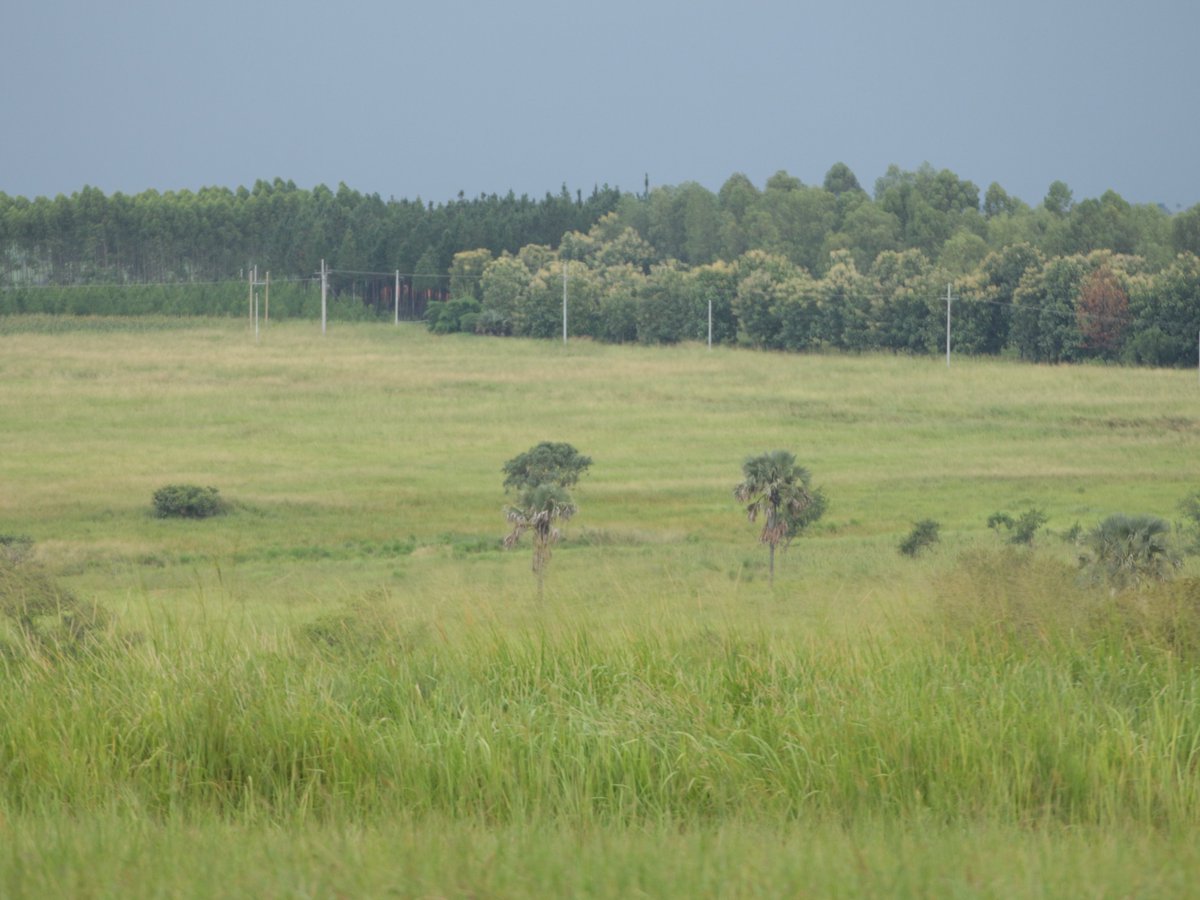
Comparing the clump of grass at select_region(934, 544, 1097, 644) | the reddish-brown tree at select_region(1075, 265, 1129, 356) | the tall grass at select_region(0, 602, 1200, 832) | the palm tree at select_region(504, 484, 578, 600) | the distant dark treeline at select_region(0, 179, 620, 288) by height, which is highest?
the distant dark treeline at select_region(0, 179, 620, 288)

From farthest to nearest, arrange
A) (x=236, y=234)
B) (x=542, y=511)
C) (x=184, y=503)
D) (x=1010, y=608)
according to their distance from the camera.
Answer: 1. (x=236, y=234)
2. (x=184, y=503)
3. (x=542, y=511)
4. (x=1010, y=608)

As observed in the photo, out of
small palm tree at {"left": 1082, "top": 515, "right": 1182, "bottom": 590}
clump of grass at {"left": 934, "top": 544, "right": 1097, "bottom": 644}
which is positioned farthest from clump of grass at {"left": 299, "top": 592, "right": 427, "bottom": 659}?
small palm tree at {"left": 1082, "top": 515, "right": 1182, "bottom": 590}

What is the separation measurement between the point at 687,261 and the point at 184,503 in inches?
4831

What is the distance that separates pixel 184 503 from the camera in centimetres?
4844

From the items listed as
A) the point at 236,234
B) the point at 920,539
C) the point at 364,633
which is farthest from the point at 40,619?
the point at 236,234

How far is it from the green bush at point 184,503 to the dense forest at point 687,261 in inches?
2783

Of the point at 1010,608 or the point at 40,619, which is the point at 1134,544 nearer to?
the point at 1010,608

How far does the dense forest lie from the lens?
104 meters

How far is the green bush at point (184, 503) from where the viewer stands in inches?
1908

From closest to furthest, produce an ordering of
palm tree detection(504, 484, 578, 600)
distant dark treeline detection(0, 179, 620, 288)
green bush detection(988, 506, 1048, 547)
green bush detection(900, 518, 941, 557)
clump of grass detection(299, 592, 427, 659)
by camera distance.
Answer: clump of grass detection(299, 592, 427, 659) → palm tree detection(504, 484, 578, 600) → green bush detection(900, 518, 941, 557) → green bush detection(988, 506, 1048, 547) → distant dark treeline detection(0, 179, 620, 288)

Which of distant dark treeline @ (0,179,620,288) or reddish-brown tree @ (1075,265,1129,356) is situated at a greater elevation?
distant dark treeline @ (0,179,620,288)

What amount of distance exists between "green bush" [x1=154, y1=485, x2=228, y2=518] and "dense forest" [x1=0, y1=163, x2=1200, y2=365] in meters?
70.7

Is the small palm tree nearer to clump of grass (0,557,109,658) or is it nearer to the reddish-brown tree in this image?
clump of grass (0,557,109,658)

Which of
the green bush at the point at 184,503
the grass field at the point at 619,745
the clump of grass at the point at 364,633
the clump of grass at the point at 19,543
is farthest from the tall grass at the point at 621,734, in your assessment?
the green bush at the point at 184,503
